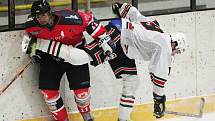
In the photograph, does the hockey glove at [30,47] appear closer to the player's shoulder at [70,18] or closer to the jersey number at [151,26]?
the player's shoulder at [70,18]

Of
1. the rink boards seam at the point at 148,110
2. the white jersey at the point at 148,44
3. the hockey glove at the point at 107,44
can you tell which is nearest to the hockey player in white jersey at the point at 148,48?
the white jersey at the point at 148,44

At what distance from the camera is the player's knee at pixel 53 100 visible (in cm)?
361

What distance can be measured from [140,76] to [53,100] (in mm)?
845

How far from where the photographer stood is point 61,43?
3.53 metres

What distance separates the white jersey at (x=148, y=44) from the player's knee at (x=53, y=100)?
56cm

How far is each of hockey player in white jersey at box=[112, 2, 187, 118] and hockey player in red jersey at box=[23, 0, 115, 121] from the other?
20 cm

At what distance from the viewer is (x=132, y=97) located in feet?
12.6

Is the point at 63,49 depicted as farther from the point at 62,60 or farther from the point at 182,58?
the point at 182,58

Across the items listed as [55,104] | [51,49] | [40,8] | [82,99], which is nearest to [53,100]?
[55,104]

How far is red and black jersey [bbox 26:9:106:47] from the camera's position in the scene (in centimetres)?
345

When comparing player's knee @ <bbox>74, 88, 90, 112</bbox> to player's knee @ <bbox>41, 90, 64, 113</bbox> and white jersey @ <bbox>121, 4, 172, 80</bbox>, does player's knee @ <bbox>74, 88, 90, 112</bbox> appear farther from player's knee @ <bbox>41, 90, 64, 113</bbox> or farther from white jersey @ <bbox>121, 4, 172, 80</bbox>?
white jersey @ <bbox>121, 4, 172, 80</bbox>

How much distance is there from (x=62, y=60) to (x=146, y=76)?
882 millimetres

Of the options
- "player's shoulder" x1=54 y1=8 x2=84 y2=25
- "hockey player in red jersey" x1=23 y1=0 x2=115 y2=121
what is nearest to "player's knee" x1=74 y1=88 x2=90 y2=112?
"hockey player in red jersey" x1=23 y1=0 x2=115 y2=121

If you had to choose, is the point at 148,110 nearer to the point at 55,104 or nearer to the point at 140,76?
the point at 140,76
